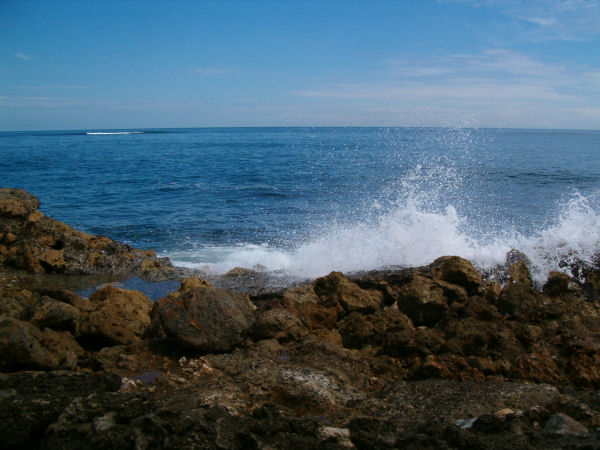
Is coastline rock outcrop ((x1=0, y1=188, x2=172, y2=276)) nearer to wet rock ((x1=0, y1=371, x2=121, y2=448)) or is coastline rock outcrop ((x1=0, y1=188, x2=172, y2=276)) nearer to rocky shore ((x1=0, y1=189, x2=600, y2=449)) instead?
rocky shore ((x1=0, y1=189, x2=600, y2=449))

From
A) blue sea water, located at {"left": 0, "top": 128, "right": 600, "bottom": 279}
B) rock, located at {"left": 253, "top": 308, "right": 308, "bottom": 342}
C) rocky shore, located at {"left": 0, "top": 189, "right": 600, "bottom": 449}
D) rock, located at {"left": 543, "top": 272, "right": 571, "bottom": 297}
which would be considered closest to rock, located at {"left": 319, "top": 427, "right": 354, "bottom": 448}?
rocky shore, located at {"left": 0, "top": 189, "right": 600, "bottom": 449}

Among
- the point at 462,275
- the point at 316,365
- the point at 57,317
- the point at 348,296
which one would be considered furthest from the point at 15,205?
the point at 462,275

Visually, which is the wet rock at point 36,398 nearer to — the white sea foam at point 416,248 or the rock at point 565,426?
the rock at point 565,426

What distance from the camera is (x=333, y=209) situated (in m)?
17.0

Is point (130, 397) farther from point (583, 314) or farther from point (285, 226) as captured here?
point (285, 226)

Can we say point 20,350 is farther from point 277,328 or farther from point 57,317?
point 277,328

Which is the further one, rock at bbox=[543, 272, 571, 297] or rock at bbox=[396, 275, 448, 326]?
rock at bbox=[543, 272, 571, 297]

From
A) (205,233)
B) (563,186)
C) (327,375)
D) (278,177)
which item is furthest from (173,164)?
(327,375)

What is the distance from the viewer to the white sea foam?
8570 mm

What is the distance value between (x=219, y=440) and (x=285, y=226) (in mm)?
11632

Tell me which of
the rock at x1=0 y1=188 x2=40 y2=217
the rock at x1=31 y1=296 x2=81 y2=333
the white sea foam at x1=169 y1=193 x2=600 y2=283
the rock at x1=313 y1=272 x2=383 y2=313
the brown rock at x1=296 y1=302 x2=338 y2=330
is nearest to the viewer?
the rock at x1=31 y1=296 x2=81 y2=333

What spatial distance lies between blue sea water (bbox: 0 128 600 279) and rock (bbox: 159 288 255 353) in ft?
13.2

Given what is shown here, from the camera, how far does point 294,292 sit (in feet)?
23.6

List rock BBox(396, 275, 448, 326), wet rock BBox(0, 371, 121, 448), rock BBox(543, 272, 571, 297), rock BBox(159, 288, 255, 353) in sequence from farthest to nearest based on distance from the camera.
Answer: rock BBox(543, 272, 571, 297), rock BBox(396, 275, 448, 326), rock BBox(159, 288, 255, 353), wet rock BBox(0, 371, 121, 448)
